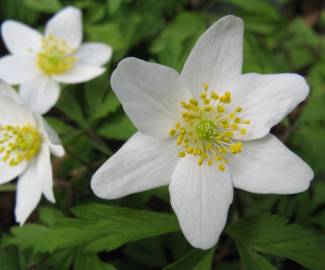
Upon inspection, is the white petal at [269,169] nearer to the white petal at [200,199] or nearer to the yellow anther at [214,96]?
the white petal at [200,199]

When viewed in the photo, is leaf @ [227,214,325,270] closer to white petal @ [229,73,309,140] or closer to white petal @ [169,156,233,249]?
white petal @ [169,156,233,249]

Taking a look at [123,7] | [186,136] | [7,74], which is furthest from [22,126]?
[123,7]

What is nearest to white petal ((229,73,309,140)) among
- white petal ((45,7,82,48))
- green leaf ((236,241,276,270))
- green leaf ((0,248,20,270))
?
green leaf ((236,241,276,270))

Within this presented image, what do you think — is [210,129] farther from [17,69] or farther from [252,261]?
[17,69]

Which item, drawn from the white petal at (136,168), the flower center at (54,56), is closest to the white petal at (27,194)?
the white petal at (136,168)

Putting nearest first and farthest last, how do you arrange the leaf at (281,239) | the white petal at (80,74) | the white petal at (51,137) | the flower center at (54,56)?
the leaf at (281,239), the white petal at (51,137), the white petal at (80,74), the flower center at (54,56)

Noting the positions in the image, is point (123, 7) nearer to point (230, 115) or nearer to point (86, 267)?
point (230, 115)
